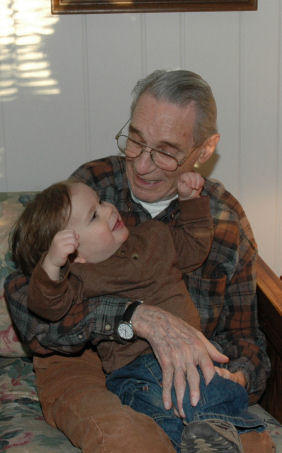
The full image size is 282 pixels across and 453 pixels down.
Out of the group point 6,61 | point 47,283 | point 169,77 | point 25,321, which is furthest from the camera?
point 6,61

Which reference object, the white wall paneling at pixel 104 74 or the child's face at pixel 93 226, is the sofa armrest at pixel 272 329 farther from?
the white wall paneling at pixel 104 74

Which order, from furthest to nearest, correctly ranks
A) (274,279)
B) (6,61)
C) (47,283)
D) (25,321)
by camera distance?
1. (6,61)
2. (274,279)
3. (25,321)
4. (47,283)

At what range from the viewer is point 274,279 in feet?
7.32

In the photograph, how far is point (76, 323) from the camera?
1811 mm

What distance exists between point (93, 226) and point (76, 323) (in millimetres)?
254

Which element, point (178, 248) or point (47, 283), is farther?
point (178, 248)

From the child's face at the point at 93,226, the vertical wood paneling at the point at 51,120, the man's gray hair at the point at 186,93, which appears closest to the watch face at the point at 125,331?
the child's face at the point at 93,226

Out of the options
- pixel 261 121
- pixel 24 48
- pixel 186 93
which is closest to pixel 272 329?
pixel 186 93

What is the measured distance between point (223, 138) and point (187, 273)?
79 cm

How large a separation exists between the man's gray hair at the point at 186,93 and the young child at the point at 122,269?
0.20 metres

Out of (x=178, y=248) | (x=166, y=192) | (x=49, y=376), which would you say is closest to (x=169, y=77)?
(x=166, y=192)

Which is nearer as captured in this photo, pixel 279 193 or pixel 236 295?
pixel 236 295

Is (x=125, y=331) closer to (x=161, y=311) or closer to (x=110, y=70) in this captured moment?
(x=161, y=311)

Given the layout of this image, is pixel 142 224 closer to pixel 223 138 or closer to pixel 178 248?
pixel 178 248
